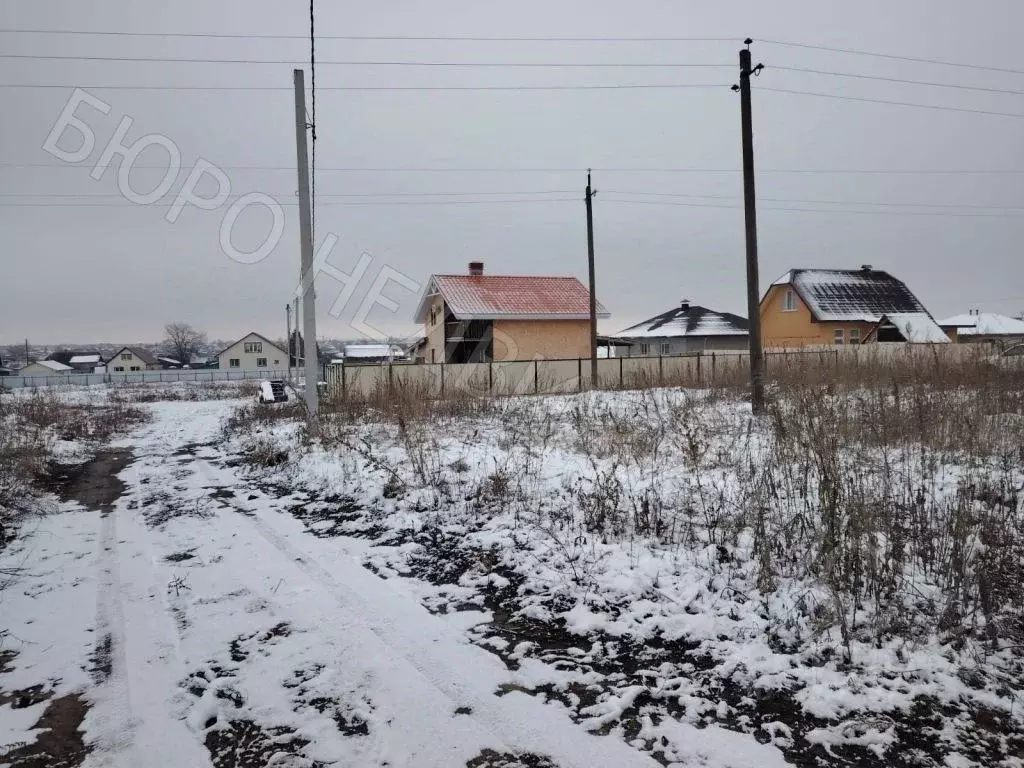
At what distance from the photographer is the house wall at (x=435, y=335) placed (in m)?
27.6

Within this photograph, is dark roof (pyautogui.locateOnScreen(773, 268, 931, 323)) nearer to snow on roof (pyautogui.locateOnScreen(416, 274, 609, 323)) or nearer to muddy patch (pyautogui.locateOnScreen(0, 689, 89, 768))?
snow on roof (pyautogui.locateOnScreen(416, 274, 609, 323))

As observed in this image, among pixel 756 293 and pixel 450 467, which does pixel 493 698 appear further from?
pixel 756 293

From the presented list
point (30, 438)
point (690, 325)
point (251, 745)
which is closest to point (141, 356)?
point (690, 325)

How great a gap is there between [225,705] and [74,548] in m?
3.56

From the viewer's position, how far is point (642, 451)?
23.8 feet

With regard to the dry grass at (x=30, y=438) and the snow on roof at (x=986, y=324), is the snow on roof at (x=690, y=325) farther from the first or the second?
the dry grass at (x=30, y=438)

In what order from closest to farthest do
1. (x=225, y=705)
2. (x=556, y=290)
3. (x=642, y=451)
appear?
(x=225, y=705) → (x=642, y=451) → (x=556, y=290)

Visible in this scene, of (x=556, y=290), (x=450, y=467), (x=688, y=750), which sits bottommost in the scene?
(x=688, y=750)

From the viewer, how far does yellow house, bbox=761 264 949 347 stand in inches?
1341

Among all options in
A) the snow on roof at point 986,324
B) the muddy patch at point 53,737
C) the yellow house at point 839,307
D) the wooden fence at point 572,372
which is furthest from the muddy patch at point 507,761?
the snow on roof at point 986,324

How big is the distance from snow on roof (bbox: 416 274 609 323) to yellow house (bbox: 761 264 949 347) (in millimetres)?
13798

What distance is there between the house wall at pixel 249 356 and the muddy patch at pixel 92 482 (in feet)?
231

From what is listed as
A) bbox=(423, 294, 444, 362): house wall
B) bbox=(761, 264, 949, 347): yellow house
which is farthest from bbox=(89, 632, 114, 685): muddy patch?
bbox=(761, 264, 949, 347): yellow house

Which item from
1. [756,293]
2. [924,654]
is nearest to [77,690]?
[924,654]
